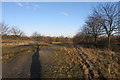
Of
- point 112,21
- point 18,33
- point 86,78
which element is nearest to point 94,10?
point 112,21

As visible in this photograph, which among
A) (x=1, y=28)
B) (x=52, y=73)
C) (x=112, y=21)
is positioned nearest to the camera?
(x=52, y=73)

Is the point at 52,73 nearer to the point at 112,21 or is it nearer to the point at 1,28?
the point at 112,21

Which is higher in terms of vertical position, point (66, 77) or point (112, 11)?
point (112, 11)

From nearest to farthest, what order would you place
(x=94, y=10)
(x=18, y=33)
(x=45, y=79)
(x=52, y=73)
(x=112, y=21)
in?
(x=45, y=79)
(x=52, y=73)
(x=112, y=21)
(x=94, y=10)
(x=18, y=33)

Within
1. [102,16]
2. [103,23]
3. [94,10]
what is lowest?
[103,23]

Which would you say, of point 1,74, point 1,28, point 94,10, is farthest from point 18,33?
point 1,74

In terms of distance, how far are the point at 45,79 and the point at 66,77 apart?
1157 mm

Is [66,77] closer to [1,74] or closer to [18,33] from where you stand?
[1,74]

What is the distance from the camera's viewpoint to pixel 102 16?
2011cm

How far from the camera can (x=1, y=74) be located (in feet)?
19.4

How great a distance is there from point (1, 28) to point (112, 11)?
49299mm

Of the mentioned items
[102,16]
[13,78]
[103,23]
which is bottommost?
[13,78]

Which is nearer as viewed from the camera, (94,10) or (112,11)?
(112,11)

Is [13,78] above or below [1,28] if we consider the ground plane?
below
